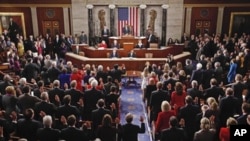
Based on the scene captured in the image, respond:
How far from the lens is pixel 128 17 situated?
58.2ft

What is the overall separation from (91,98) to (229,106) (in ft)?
9.99

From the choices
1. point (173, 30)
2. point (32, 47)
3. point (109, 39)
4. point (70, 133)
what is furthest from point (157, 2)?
point (70, 133)

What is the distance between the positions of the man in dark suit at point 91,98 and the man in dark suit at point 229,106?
2.67m

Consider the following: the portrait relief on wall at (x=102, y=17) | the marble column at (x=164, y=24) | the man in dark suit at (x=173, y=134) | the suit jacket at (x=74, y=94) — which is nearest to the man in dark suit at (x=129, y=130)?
the man in dark suit at (x=173, y=134)

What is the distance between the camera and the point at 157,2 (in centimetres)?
1731

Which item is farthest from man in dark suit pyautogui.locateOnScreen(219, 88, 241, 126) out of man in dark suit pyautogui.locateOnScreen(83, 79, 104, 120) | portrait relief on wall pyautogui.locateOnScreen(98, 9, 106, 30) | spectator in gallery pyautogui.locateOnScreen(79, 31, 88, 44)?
portrait relief on wall pyautogui.locateOnScreen(98, 9, 106, 30)

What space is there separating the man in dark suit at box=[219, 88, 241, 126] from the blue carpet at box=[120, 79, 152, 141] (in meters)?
2.04

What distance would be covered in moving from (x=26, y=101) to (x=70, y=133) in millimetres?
1904

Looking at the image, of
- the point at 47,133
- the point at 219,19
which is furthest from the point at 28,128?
the point at 219,19

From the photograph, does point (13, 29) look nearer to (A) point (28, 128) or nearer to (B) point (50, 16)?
(B) point (50, 16)

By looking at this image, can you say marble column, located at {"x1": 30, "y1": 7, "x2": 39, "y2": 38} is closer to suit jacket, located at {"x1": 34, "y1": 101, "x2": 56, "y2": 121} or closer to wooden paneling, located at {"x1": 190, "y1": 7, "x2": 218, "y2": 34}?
wooden paneling, located at {"x1": 190, "y1": 7, "x2": 218, "y2": 34}

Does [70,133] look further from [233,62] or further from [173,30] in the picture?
[173,30]

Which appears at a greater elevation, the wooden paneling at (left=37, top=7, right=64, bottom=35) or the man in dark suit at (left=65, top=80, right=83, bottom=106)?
the wooden paneling at (left=37, top=7, right=64, bottom=35)

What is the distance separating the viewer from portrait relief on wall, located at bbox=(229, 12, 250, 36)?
17.8m
